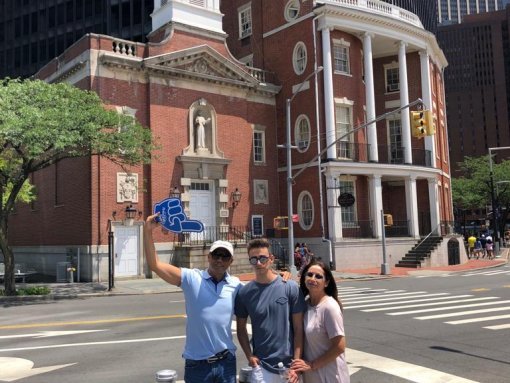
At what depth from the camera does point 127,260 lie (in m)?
25.7

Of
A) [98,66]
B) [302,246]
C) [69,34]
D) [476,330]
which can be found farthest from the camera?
[69,34]

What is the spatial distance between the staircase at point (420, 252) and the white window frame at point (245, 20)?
18.0 meters

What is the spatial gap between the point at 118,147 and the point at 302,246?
13.0m

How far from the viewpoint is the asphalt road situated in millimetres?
7500

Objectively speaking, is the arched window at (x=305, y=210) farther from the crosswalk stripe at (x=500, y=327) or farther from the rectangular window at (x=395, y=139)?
the crosswalk stripe at (x=500, y=327)

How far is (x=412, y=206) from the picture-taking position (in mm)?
32875

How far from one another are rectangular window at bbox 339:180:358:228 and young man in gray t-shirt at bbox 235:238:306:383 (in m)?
27.5

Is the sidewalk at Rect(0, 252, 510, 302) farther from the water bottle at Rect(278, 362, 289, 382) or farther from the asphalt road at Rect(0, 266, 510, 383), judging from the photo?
the water bottle at Rect(278, 362, 289, 382)

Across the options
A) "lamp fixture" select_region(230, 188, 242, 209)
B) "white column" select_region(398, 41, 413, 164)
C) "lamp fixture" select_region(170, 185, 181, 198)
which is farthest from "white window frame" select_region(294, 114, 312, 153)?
"lamp fixture" select_region(170, 185, 181, 198)

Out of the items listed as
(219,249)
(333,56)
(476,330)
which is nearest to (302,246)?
(333,56)

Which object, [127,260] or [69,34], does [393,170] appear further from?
[69,34]

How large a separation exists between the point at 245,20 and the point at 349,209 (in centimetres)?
1538

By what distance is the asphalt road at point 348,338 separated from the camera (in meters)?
7.50

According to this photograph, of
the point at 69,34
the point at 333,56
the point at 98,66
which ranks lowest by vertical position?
the point at 98,66
